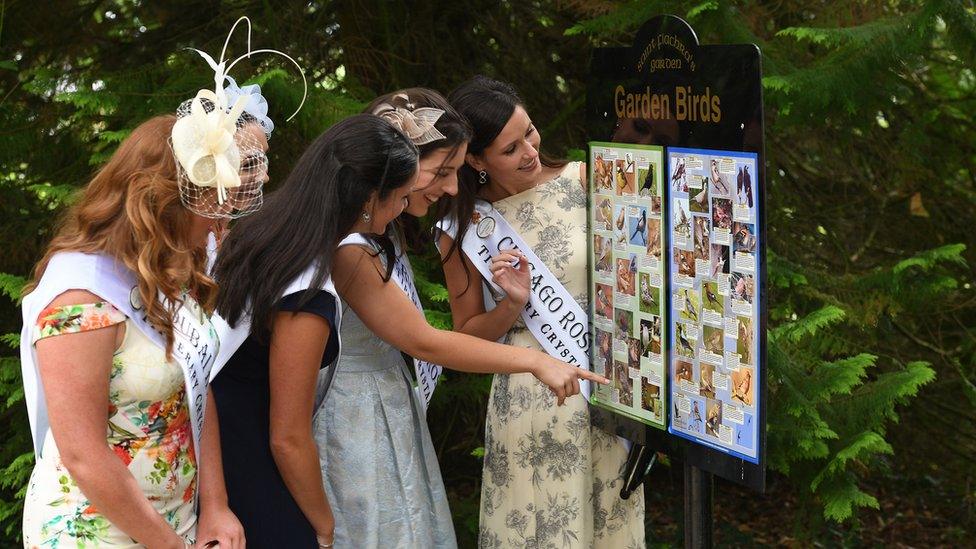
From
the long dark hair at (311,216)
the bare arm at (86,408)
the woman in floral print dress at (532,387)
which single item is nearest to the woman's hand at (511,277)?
the woman in floral print dress at (532,387)

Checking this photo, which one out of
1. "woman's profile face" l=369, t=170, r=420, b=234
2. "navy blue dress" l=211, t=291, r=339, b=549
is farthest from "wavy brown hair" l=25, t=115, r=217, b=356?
"woman's profile face" l=369, t=170, r=420, b=234

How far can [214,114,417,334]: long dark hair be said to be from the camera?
1833mm

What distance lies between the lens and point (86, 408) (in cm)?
152

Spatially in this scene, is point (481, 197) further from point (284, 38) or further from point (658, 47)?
point (284, 38)

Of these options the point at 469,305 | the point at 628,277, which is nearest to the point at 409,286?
the point at 469,305

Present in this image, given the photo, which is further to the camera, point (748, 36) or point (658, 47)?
point (748, 36)

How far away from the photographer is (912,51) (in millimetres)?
2730

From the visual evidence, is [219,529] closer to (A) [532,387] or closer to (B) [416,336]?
(B) [416,336]

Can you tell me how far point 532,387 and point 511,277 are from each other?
9.9 inches

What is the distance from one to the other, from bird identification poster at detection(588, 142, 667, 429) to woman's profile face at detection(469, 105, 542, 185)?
177 mm

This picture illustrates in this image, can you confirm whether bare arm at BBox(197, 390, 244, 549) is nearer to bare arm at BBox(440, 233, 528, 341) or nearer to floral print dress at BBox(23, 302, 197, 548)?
floral print dress at BBox(23, 302, 197, 548)

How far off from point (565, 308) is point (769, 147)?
6.62 feet

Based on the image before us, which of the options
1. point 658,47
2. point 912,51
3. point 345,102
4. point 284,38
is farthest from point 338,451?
point 284,38

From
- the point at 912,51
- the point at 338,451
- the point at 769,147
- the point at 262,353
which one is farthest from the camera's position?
the point at 769,147
